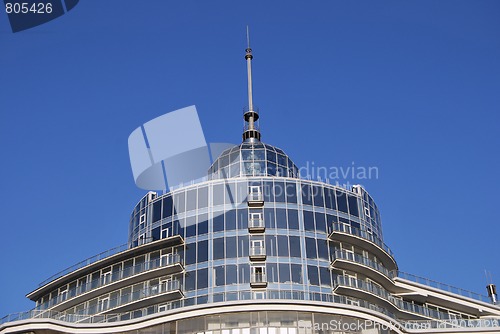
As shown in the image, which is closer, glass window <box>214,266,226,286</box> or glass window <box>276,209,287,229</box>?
glass window <box>214,266,226,286</box>

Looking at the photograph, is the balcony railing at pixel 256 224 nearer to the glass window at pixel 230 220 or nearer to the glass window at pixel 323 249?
the glass window at pixel 230 220

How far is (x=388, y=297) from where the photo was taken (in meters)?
61.1

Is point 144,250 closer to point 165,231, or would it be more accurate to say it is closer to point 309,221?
point 165,231

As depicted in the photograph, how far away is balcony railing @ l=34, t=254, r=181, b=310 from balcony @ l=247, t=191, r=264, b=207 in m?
7.01

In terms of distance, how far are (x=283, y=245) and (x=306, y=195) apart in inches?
199

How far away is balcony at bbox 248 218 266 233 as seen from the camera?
5774 cm

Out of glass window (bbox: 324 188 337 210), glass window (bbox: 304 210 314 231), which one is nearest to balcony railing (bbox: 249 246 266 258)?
glass window (bbox: 304 210 314 231)

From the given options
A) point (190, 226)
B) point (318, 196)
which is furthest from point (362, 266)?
point (190, 226)

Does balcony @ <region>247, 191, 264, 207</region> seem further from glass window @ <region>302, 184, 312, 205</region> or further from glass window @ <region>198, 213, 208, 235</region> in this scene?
glass window @ <region>198, 213, 208, 235</region>

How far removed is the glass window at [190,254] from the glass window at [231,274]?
10.3 ft

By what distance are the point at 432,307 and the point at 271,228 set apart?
18192 mm

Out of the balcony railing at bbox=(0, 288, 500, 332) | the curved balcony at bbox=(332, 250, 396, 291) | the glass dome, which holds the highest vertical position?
the glass dome

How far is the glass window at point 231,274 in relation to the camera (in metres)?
56.0

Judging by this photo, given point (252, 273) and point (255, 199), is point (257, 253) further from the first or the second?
point (255, 199)
